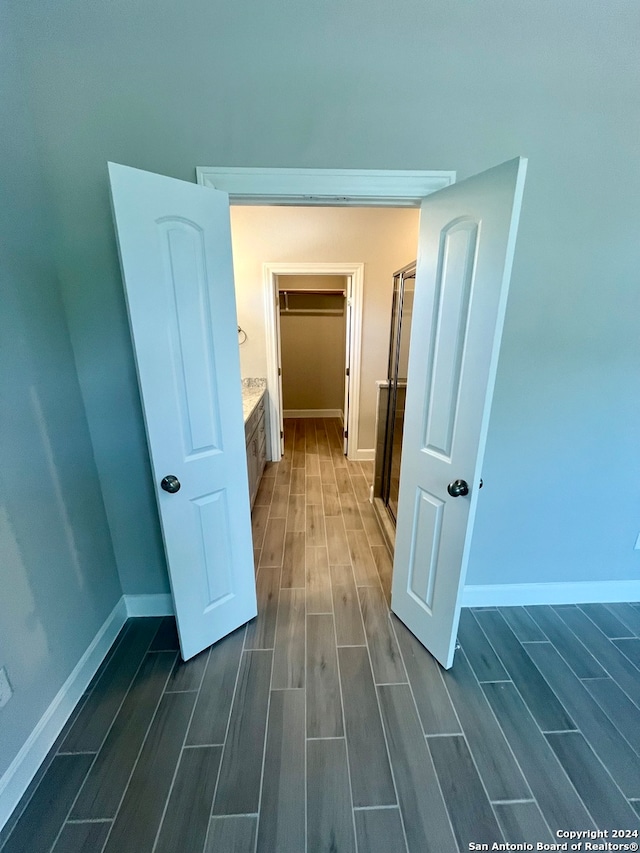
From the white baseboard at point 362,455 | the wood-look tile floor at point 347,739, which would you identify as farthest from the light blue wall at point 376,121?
the white baseboard at point 362,455

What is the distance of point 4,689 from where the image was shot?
1105 millimetres

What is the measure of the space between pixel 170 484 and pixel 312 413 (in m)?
4.85

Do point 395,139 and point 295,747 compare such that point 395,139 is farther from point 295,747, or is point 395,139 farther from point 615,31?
point 295,747

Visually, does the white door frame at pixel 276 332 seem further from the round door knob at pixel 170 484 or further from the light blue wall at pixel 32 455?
the round door knob at pixel 170 484

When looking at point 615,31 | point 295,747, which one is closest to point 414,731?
point 295,747

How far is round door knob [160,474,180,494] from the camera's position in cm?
135

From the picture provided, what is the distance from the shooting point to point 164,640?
1732mm

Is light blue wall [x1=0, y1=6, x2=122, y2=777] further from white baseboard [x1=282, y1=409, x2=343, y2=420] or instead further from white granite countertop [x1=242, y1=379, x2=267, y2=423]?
white baseboard [x1=282, y1=409, x2=343, y2=420]

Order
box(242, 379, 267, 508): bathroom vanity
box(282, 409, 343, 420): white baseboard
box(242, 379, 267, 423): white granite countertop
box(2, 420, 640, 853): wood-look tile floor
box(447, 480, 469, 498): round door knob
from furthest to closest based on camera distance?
box(282, 409, 343, 420): white baseboard → box(242, 379, 267, 423): white granite countertop → box(242, 379, 267, 508): bathroom vanity → box(447, 480, 469, 498): round door knob → box(2, 420, 640, 853): wood-look tile floor

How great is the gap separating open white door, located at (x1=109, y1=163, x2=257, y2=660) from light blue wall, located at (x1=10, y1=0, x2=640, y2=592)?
333 mm

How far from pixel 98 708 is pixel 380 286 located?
153 inches

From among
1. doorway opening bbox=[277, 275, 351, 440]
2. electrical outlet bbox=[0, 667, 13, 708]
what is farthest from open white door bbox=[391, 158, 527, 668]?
doorway opening bbox=[277, 275, 351, 440]

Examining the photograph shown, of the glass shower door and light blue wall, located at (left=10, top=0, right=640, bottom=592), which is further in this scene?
the glass shower door

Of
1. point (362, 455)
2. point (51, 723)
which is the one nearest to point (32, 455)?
point (51, 723)
